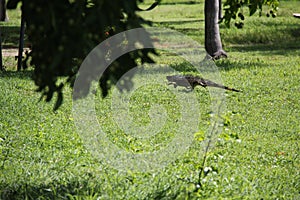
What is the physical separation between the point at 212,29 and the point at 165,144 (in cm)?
828

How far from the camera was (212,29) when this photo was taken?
1518 centimetres

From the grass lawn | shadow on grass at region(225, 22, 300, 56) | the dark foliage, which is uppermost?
the dark foliage

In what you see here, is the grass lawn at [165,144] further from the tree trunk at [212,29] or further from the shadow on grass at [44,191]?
the tree trunk at [212,29]

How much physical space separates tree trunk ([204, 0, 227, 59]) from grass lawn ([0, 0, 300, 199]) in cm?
172

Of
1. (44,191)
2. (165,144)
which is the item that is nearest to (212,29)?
(165,144)

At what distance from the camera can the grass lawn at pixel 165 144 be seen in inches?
211

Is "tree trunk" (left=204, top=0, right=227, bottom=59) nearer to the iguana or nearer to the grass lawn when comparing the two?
the grass lawn

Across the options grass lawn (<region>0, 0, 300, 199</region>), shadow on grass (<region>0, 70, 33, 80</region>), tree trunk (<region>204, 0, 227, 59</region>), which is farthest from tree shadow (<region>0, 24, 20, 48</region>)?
grass lawn (<region>0, 0, 300, 199</region>)

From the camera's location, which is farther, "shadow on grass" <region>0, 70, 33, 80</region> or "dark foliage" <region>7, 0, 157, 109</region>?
"shadow on grass" <region>0, 70, 33, 80</region>

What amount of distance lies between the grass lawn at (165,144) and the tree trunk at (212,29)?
172 centimetres

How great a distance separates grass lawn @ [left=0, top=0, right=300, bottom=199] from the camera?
17.6 ft

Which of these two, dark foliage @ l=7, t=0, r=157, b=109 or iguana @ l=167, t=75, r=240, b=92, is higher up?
dark foliage @ l=7, t=0, r=157, b=109

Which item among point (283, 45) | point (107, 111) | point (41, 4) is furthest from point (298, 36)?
point (41, 4)

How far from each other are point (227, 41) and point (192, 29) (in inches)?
82.1
